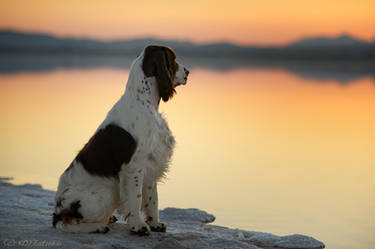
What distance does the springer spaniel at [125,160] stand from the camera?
6715 millimetres

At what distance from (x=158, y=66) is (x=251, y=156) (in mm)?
8805

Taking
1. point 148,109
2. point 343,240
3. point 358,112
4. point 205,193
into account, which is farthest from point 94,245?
point 358,112

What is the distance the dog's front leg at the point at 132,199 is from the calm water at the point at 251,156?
9.92 ft

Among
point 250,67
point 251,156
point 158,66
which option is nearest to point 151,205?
point 158,66

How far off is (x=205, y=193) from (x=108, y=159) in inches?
204

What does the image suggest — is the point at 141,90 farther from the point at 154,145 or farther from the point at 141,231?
the point at 141,231

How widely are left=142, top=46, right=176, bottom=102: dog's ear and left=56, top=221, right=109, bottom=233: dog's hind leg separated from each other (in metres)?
1.72

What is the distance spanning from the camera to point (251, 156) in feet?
50.6

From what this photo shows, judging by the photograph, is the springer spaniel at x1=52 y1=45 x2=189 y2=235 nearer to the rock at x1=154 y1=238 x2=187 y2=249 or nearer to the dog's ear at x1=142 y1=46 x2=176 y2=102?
the dog's ear at x1=142 y1=46 x2=176 y2=102

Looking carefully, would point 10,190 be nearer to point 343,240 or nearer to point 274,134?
point 343,240

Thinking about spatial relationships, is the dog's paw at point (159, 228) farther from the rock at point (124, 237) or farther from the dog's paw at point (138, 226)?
the dog's paw at point (138, 226)

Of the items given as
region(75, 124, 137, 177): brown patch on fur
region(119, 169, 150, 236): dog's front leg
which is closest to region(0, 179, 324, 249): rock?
region(119, 169, 150, 236): dog's front leg

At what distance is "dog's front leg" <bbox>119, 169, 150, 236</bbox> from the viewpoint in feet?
22.2

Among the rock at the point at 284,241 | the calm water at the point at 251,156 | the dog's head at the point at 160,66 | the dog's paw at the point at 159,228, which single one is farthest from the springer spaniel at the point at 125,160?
the calm water at the point at 251,156
